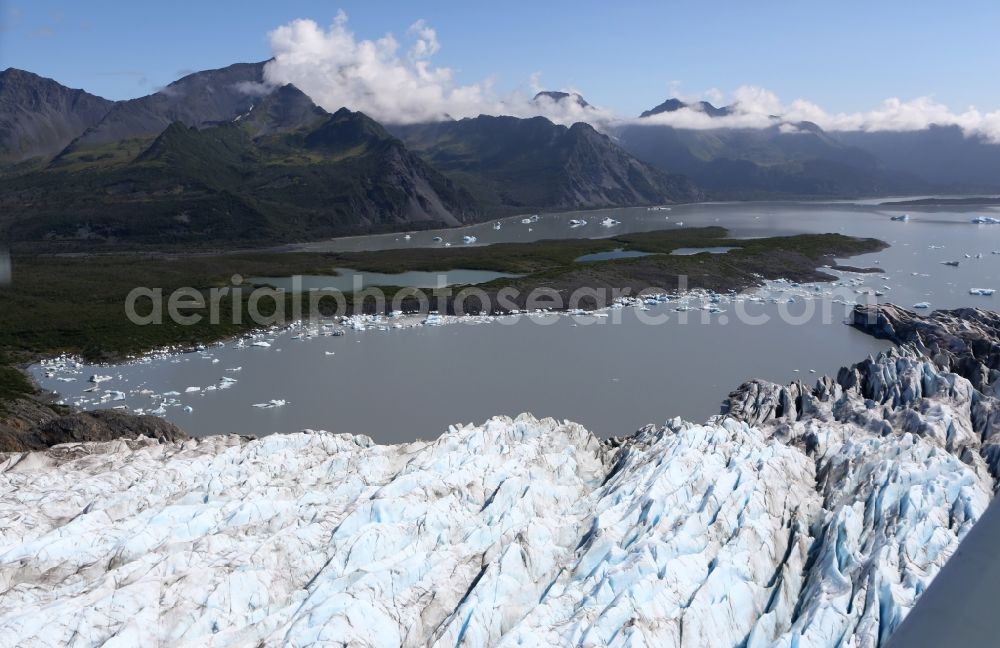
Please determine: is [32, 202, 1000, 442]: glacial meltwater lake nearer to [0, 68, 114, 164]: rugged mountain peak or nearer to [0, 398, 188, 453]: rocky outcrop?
[0, 398, 188, 453]: rocky outcrop

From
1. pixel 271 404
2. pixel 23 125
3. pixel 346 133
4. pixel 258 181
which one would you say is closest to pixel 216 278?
pixel 271 404

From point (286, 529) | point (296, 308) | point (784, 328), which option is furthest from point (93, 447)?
point (784, 328)

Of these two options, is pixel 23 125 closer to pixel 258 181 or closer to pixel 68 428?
pixel 258 181

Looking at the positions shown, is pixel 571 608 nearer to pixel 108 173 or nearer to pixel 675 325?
pixel 675 325

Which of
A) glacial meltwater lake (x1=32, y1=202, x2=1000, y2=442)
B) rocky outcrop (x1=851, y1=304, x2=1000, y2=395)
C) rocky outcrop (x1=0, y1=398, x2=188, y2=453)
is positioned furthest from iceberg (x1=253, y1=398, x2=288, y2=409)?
rocky outcrop (x1=851, y1=304, x2=1000, y2=395)

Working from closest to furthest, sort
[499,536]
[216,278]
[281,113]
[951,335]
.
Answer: [499,536] < [951,335] < [216,278] < [281,113]

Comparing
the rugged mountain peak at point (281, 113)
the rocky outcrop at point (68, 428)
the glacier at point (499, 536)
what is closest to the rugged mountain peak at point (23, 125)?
the rugged mountain peak at point (281, 113)
